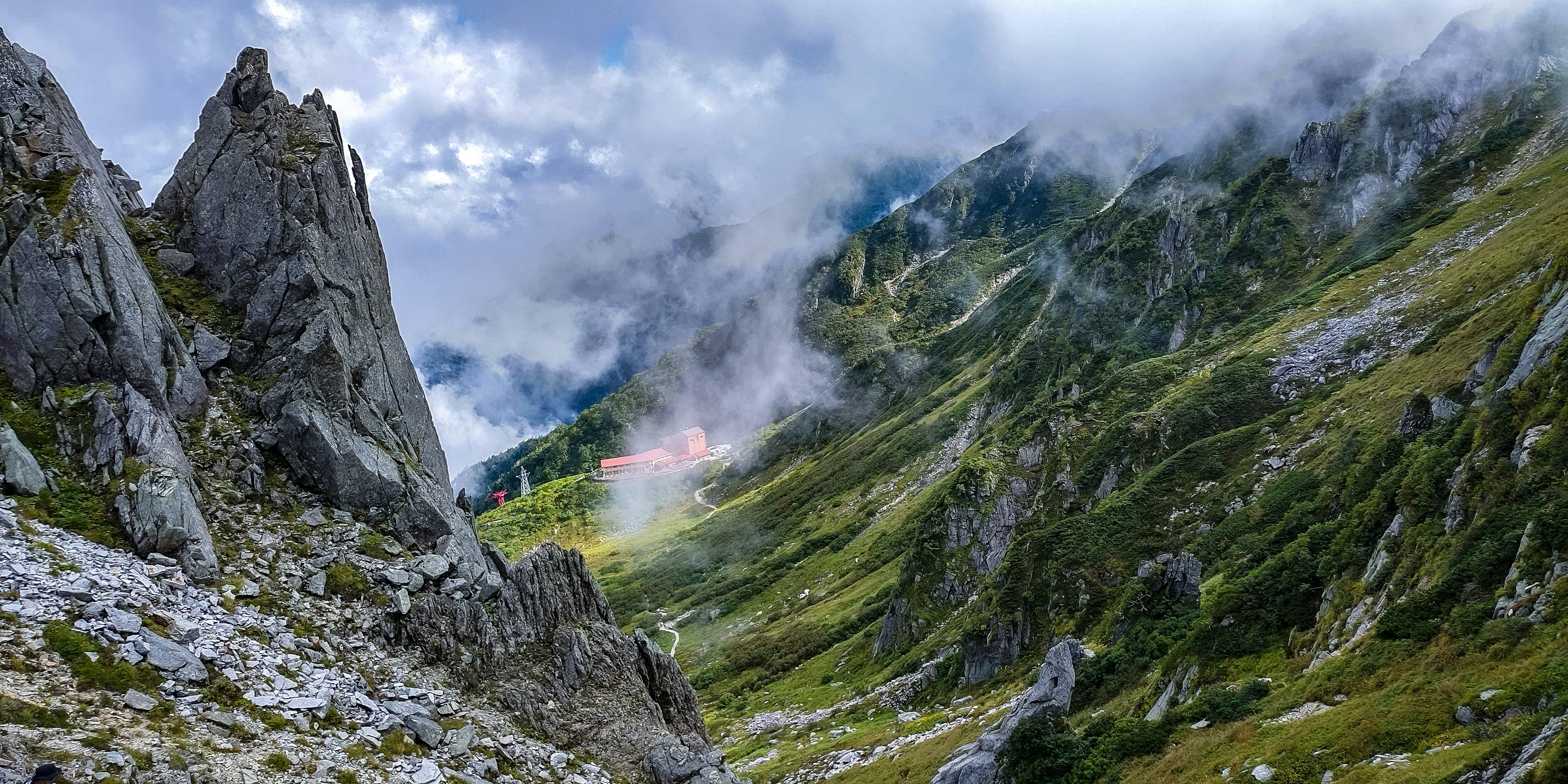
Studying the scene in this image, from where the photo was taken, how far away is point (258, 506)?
35.6 m

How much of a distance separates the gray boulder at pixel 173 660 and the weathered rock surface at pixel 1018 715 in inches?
1653

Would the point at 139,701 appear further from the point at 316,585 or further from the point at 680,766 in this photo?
the point at 680,766

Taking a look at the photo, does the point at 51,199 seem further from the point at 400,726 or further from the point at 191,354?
the point at 400,726

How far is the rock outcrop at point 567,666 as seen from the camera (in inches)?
1407

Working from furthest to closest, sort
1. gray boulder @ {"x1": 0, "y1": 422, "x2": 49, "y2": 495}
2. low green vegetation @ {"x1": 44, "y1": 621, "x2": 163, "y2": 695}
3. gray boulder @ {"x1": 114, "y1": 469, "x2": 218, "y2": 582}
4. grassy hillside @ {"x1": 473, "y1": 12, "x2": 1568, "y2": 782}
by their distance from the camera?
grassy hillside @ {"x1": 473, "y1": 12, "x2": 1568, "y2": 782} → gray boulder @ {"x1": 114, "y1": 469, "x2": 218, "y2": 582} → gray boulder @ {"x1": 0, "y1": 422, "x2": 49, "y2": 495} → low green vegetation @ {"x1": 44, "y1": 621, "x2": 163, "y2": 695}

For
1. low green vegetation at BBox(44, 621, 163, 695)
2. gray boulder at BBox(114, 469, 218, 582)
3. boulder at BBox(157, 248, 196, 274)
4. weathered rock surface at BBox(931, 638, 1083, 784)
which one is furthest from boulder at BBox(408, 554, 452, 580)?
weathered rock surface at BBox(931, 638, 1083, 784)

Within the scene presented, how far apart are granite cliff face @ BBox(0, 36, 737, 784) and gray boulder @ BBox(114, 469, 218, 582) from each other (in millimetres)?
88

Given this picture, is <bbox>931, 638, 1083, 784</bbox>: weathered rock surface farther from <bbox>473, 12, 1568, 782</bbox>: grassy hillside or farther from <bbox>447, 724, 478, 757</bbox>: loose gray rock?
<bbox>447, 724, 478, 757</bbox>: loose gray rock

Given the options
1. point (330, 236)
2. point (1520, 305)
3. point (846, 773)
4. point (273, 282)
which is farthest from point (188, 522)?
point (1520, 305)

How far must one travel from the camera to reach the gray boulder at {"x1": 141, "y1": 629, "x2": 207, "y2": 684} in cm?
2598

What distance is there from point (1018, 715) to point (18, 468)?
53.2 meters

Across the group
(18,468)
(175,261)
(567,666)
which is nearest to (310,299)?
(175,261)

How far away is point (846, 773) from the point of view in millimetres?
71125

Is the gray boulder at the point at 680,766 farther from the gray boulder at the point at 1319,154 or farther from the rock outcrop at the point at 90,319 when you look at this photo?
the gray boulder at the point at 1319,154
